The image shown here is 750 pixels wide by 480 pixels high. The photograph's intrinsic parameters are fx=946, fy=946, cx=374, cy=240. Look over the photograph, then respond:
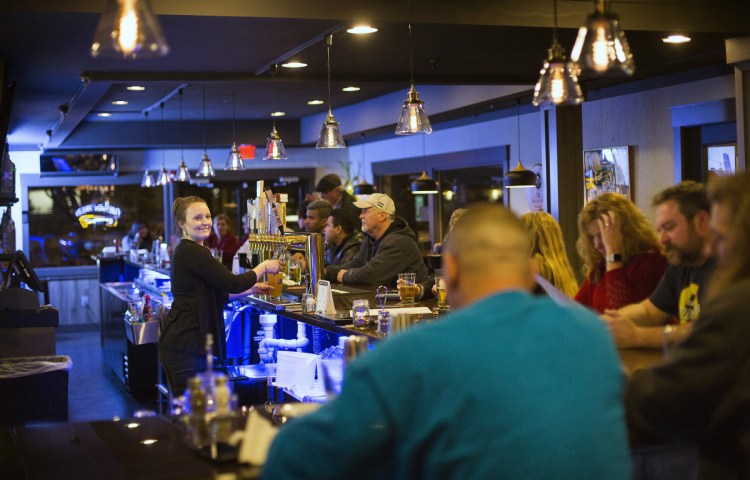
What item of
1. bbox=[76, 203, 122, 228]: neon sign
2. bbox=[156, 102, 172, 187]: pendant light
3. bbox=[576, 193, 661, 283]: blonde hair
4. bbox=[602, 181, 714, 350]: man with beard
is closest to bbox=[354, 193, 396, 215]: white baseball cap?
bbox=[576, 193, 661, 283]: blonde hair

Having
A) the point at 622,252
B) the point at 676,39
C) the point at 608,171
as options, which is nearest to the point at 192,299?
the point at 622,252

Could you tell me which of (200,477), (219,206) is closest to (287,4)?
(200,477)

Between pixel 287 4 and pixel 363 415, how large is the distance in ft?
14.2

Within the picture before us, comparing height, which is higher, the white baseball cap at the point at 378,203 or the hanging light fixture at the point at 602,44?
the hanging light fixture at the point at 602,44

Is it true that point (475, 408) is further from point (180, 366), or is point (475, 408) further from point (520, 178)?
point (520, 178)

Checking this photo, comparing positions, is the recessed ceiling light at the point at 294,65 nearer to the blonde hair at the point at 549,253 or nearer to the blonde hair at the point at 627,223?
the blonde hair at the point at 549,253

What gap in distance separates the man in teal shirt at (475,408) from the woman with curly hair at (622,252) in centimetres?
232

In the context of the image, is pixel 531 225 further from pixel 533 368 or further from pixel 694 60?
pixel 694 60

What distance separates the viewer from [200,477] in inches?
93.2

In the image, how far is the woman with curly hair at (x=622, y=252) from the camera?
4031mm

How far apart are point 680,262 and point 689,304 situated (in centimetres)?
15

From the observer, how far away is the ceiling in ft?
18.6

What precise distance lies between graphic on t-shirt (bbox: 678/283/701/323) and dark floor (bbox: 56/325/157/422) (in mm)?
4107

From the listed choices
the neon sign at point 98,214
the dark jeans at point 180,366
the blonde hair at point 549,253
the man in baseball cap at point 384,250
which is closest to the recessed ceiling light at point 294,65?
the man in baseball cap at point 384,250
